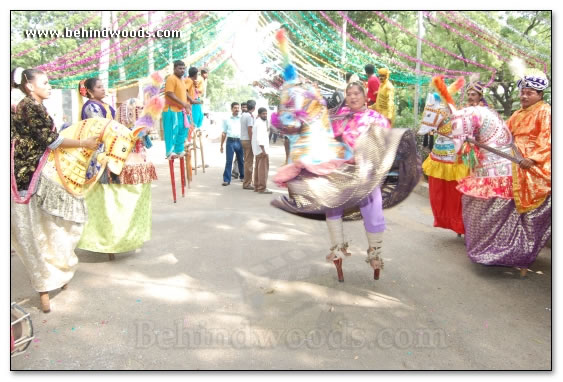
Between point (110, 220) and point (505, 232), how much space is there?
346 centimetres

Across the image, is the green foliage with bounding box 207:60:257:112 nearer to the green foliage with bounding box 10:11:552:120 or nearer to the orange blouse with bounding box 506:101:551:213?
the green foliage with bounding box 10:11:552:120

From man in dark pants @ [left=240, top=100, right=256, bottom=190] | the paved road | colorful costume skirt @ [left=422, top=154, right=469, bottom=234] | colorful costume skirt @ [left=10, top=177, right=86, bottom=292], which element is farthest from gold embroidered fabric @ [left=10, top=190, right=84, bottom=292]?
man in dark pants @ [left=240, top=100, right=256, bottom=190]

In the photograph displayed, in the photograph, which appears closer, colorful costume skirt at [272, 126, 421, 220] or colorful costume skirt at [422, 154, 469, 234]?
colorful costume skirt at [272, 126, 421, 220]

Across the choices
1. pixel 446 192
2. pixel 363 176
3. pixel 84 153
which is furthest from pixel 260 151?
pixel 363 176

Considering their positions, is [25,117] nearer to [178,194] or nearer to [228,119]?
[178,194]

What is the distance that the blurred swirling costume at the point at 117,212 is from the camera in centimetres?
411

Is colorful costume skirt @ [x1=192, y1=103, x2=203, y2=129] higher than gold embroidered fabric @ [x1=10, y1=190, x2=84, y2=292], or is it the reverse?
colorful costume skirt @ [x1=192, y1=103, x2=203, y2=129]

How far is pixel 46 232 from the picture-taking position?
323 centimetres

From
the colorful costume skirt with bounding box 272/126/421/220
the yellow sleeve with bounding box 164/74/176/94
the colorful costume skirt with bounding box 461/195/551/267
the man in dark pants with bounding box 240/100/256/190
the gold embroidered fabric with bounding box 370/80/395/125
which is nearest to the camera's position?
the colorful costume skirt with bounding box 272/126/421/220

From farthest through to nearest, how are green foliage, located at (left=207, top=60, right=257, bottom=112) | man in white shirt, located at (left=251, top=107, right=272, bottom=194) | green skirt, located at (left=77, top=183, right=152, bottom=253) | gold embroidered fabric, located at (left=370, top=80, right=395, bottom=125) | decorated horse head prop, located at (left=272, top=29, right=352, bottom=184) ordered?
green foliage, located at (left=207, top=60, right=257, bottom=112) → man in white shirt, located at (left=251, top=107, right=272, bottom=194) → gold embroidered fabric, located at (left=370, top=80, right=395, bottom=125) → green skirt, located at (left=77, top=183, right=152, bottom=253) → decorated horse head prop, located at (left=272, top=29, right=352, bottom=184)

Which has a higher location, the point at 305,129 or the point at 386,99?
the point at 386,99

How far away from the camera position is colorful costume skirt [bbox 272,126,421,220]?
321 centimetres

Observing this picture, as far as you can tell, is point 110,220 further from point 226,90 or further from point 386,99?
point 226,90

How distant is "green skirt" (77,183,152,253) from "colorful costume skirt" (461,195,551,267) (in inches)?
121
